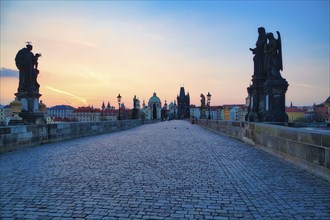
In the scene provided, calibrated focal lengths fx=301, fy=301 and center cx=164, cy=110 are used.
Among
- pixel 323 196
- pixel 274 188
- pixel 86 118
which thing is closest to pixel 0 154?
pixel 274 188

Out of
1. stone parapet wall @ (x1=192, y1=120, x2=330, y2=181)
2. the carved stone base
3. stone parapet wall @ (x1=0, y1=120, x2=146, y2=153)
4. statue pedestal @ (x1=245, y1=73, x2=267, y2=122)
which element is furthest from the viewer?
statue pedestal @ (x1=245, y1=73, x2=267, y2=122)

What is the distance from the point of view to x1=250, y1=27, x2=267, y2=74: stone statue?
1931 centimetres

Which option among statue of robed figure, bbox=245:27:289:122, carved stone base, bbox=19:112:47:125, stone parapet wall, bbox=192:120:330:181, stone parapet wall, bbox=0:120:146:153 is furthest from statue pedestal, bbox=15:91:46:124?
statue of robed figure, bbox=245:27:289:122

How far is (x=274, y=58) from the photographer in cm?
1568

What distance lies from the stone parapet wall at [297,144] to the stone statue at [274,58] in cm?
419

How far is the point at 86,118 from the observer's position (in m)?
191

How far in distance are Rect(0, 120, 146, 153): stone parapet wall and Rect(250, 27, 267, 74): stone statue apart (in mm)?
11766

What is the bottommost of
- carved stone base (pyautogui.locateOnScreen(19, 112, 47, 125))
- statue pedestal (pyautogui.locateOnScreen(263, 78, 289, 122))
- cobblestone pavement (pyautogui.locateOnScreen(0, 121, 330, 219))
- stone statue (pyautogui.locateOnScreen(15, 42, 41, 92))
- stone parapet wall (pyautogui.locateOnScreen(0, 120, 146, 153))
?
cobblestone pavement (pyautogui.locateOnScreen(0, 121, 330, 219))

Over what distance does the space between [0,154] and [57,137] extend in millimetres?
5049

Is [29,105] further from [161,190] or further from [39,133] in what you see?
[161,190]

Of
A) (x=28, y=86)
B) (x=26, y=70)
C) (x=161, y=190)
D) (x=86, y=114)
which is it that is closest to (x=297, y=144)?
(x=161, y=190)

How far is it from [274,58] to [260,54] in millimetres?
3827

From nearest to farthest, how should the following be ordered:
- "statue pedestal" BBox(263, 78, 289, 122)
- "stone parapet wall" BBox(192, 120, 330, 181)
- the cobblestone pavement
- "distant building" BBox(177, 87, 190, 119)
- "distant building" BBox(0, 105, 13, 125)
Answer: the cobblestone pavement → "stone parapet wall" BBox(192, 120, 330, 181) → "statue pedestal" BBox(263, 78, 289, 122) → "distant building" BBox(0, 105, 13, 125) → "distant building" BBox(177, 87, 190, 119)

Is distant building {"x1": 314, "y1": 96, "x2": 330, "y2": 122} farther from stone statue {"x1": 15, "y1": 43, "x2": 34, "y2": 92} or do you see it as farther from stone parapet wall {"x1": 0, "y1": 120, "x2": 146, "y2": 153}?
stone statue {"x1": 15, "y1": 43, "x2": 34, "y2": 92}
